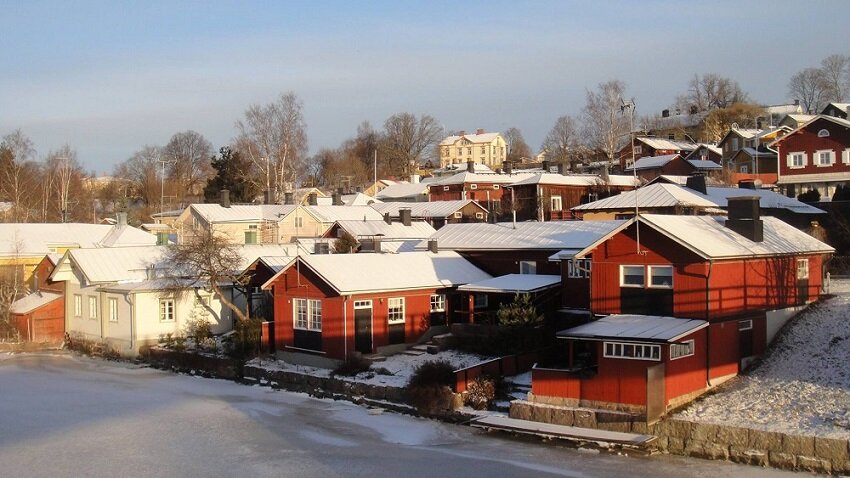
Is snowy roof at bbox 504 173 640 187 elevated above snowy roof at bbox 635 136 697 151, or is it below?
below

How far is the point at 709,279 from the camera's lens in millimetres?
21766

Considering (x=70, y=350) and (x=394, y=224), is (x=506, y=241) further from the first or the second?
(x=70, y=350)

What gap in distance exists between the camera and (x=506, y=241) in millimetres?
32156

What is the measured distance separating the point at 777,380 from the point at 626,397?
14.3 feet

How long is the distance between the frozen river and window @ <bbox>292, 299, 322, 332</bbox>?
9.61ft

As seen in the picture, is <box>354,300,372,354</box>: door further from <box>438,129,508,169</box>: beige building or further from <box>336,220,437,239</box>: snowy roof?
<box>438,129,508,169</box>: beige building

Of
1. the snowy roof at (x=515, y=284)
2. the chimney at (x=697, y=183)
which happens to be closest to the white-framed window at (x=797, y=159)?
the chimney at (x=697, y=183)

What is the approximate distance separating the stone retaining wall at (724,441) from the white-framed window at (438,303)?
9.64 m

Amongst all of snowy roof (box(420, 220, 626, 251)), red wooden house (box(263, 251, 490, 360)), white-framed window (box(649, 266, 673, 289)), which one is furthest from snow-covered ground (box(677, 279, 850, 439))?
red wooden house (box(263, 251, 490, 360))

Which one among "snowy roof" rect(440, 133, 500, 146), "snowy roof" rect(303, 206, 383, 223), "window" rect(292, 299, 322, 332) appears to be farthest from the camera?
"snowy roof" rect(440, 133, 500, 146)

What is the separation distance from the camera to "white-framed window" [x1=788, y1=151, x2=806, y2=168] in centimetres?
4718

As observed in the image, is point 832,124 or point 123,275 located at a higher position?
point 832,124

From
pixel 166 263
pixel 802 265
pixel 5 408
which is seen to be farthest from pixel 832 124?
pixel 5 408

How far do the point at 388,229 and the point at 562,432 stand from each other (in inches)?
1042
